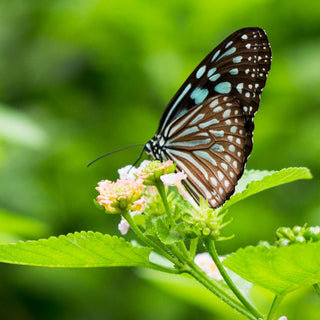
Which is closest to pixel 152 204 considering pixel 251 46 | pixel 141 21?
pixel 251 46

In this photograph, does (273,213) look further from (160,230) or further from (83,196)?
(160,230)

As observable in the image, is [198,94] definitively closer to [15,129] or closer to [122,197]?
[122,197]

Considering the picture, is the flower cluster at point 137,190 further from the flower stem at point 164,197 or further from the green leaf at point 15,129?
the green leaf at point 15,129

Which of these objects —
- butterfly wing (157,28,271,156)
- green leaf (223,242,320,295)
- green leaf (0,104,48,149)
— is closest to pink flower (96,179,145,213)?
green leaf (223,242,320,295)

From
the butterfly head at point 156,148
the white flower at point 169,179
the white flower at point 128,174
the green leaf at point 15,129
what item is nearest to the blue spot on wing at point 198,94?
the butterfly head at point 156,148

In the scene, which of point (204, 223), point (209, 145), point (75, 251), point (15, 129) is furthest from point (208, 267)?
point (15, 129)

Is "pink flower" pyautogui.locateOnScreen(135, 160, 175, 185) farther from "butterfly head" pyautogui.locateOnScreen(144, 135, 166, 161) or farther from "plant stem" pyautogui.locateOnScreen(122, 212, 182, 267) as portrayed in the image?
"butterfly head" pyautogui.locateOnScreen(144, 135, 166, 161)
